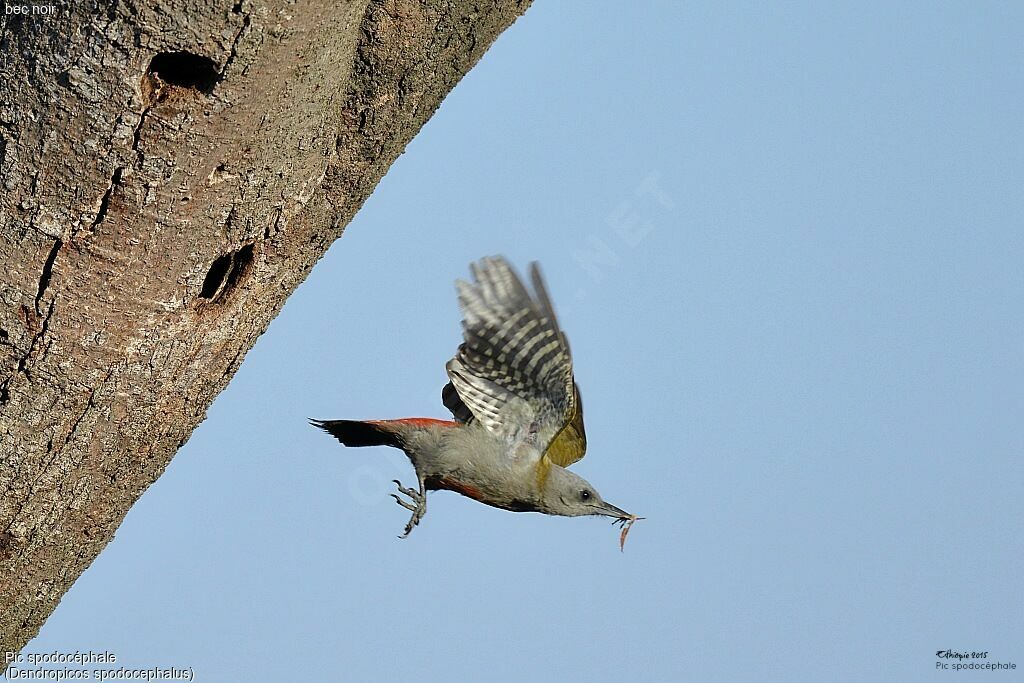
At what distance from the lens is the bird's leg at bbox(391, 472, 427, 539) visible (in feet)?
15.9

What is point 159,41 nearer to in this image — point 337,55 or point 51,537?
point 337,55

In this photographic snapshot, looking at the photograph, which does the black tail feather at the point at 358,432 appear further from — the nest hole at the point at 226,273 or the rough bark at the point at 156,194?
the nest hole at the point at 226,273

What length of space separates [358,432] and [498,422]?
2.17ft

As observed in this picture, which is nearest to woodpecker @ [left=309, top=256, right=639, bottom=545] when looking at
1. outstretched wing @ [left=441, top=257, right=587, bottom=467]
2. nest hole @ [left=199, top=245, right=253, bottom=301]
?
outstretched wing @ [left=441, top=257, right=587, bottom=467]

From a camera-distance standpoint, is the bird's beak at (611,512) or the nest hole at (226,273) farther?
the bird's beak at (611,512)

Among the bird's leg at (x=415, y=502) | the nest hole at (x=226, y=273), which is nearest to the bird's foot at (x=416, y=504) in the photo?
the bird's leg at (x=415, y=502)

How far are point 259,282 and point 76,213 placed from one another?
29.1 inches

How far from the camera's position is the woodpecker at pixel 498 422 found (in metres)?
4.59

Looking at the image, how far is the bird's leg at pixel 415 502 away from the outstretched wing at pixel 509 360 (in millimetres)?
389

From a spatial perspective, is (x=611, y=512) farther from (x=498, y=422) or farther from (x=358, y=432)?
(x=358, y=432)

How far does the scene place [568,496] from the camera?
5.14 metres

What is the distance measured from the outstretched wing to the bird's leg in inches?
15.3

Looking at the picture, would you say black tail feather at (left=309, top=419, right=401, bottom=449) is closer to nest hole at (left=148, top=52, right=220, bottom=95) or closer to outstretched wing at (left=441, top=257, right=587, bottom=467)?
outstretched wing at (left=441, top=257, right=587, bottom=467)

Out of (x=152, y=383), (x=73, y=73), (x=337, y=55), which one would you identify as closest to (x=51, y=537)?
(x=152, y=383)
